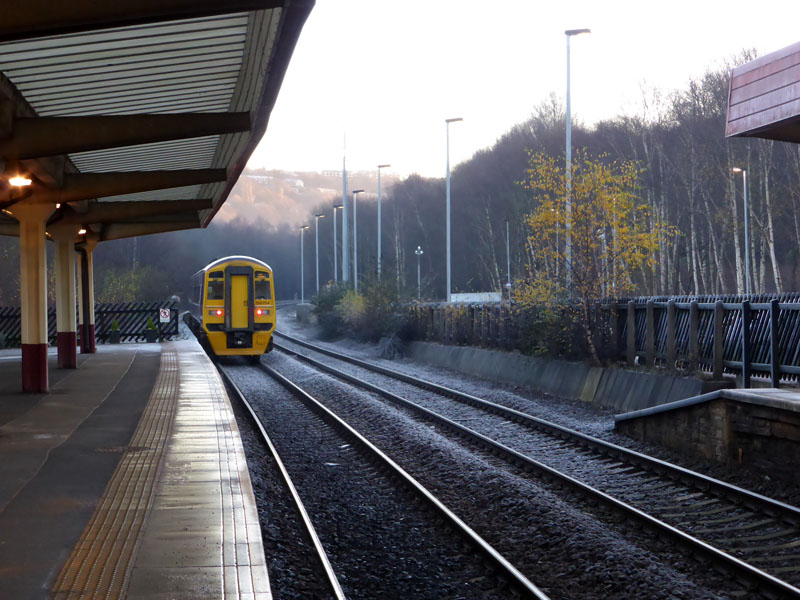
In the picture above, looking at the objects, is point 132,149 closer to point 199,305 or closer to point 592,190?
point 592,190

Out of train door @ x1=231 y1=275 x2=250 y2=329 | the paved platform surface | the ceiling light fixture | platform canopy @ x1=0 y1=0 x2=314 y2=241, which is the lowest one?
the paved platform surface

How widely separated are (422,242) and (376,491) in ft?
234

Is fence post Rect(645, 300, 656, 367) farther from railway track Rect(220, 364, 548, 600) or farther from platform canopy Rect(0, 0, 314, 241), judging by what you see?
platform canopy Rect(0, 0, 314, 241)

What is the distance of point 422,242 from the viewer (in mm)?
80000

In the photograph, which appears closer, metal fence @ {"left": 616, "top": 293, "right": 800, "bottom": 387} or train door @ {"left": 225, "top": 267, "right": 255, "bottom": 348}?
metal fence @ {"left": 616, "top": 293, "right": 800, "bottom": 387}

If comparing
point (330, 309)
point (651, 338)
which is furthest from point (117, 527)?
point (330, 309)

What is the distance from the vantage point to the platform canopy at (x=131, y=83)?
645 centimetres

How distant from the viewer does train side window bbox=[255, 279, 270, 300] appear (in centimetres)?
2609

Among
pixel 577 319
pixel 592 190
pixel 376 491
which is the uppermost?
pixel 592 190

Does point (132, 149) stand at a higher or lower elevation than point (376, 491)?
higher

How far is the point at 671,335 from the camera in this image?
13477 mm

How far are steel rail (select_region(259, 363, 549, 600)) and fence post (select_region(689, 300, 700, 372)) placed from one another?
4.99 meters

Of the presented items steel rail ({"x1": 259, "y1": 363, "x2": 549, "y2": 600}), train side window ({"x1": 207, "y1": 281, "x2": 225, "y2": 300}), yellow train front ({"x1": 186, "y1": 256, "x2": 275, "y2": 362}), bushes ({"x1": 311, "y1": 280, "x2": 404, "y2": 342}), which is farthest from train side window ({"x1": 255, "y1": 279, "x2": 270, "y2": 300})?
steel rail ({"x1": 259, "y1": 363, "x2": 549, "y2": 600})

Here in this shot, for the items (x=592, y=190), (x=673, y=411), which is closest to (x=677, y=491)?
(x=673, y=411)
